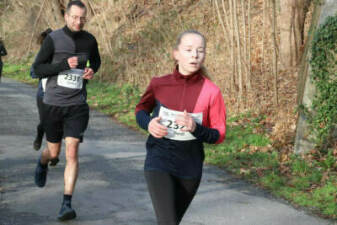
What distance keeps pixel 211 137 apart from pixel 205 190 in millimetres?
3760

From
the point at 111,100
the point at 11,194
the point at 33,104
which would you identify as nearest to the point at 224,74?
the point at 111,100

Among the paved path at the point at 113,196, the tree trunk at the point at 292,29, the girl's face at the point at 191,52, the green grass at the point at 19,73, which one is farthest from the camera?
the green grass at the point at 19,73

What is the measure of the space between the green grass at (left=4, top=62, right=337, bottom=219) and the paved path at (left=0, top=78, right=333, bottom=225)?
284mm

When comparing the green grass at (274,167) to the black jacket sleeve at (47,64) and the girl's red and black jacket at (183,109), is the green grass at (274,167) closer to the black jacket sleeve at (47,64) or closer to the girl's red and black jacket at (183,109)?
the girl's red and black jacket at (183,109)

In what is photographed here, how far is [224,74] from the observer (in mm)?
12859

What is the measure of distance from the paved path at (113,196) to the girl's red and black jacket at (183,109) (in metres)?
2.04

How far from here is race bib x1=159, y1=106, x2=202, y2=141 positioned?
154 inches

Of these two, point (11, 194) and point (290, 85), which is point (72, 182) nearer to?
point (11, 194)

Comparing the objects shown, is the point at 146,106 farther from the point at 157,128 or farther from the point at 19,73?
the point at 19,73

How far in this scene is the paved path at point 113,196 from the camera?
6.02 m

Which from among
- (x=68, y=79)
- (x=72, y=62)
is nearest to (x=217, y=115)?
(x=72, y=62)

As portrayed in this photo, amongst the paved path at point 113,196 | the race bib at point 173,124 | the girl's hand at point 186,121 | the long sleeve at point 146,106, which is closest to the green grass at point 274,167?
the paved path at point 113,196

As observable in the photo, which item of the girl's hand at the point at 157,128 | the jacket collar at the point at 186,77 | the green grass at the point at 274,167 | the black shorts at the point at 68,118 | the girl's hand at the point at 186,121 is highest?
the jacket collar at the point at 186,77

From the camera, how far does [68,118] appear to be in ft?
19.3
